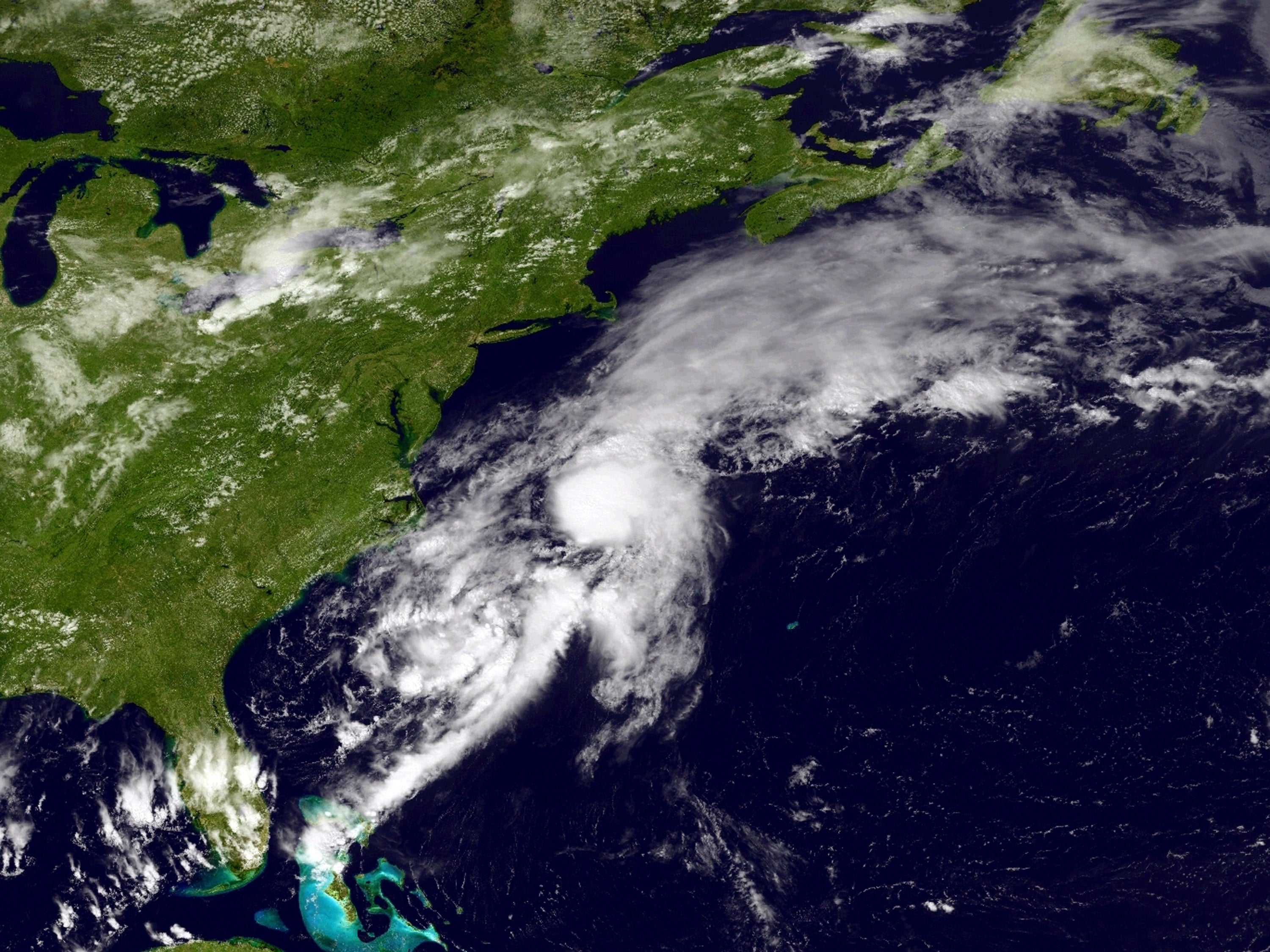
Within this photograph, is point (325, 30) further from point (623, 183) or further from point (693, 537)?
point (693, 537)

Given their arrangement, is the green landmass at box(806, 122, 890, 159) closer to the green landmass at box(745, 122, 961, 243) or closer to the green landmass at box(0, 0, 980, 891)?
the green landmass at box(745, 122, 961, 243)

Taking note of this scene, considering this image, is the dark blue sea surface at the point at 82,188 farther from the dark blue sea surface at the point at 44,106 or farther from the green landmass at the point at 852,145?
the green landmass at the point at 852,145

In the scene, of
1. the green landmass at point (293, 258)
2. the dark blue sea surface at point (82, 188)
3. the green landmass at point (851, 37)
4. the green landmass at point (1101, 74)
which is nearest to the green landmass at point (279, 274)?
the green landmass at point (293, 258)

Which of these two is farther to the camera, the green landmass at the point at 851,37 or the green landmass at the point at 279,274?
the green landmass at the point at 851,37

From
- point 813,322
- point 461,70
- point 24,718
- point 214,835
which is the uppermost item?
point 461,70

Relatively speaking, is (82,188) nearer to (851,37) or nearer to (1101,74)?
(851,37)

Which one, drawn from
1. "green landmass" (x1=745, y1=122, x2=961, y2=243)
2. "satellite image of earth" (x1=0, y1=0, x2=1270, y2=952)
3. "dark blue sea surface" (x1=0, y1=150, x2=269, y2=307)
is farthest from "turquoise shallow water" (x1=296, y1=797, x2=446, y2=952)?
"green landmass" (x1=745, y1=122, x2=961, y2=243)

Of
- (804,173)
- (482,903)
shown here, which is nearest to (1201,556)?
(804,173)
